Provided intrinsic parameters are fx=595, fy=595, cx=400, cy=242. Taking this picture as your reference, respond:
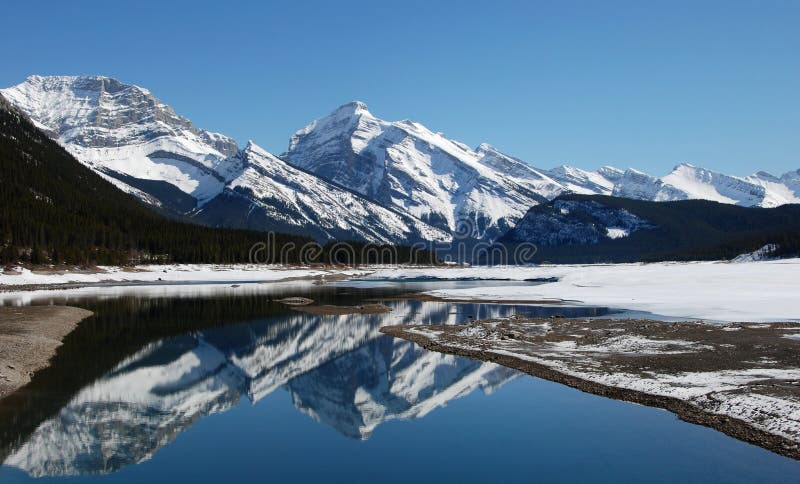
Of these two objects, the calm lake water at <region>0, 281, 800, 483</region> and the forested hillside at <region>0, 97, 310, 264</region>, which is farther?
the forested hillside at <region>0, 97, 310, 264</region>

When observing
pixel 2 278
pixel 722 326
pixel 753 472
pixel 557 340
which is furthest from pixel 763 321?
pixel 2 278

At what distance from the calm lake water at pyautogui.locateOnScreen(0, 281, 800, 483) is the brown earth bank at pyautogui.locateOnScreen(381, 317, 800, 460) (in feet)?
4.31

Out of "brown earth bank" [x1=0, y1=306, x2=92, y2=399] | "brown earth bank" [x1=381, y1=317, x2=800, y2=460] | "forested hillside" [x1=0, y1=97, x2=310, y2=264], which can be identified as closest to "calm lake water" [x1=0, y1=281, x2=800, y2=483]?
"brown earth bank" [x1=0, y1=306, x2=92, y2=399]

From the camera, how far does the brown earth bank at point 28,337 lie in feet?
103

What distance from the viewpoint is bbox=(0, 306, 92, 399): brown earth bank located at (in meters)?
31.5

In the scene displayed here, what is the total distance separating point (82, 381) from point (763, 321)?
51.0 m

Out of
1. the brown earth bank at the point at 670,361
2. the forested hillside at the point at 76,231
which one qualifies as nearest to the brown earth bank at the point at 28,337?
the brown earth bank at the point at 670,361

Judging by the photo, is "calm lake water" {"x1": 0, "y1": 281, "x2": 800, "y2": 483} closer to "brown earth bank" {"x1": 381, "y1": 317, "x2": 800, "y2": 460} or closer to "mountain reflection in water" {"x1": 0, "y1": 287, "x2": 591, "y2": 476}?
"mountain reflection in water" {"x1": 0, "y1": 287, "x2": 591, "y2": 476}

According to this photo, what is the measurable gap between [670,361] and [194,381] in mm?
27579

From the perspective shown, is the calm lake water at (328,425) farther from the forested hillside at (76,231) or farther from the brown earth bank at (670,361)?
the forested hillside at (76,231)

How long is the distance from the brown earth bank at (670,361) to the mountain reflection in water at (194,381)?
149 inches

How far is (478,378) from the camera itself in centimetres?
3450

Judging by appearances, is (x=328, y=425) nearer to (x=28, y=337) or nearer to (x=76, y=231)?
(x=28, y=337)

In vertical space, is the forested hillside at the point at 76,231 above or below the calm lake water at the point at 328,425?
above
